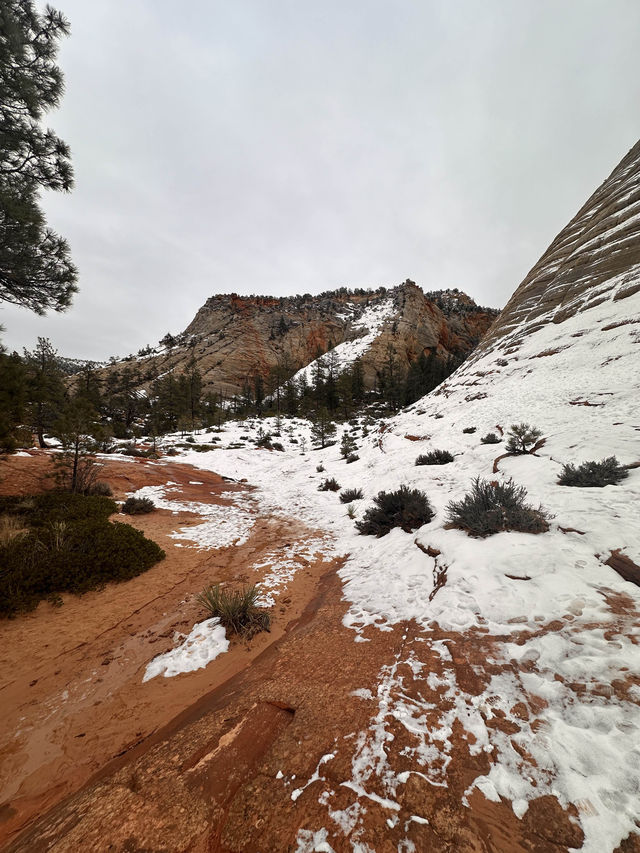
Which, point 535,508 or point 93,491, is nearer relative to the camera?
point 535,508

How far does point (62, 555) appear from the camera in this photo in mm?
4840

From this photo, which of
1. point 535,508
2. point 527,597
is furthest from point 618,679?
point 535,508

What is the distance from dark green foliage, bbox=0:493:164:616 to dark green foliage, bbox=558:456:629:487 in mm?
7503

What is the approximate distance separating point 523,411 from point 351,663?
1140cm

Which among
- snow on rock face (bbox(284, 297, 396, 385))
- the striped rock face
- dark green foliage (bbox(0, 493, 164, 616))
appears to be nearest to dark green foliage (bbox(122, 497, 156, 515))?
dark green foliage (bbox(0, 493, 164, 616))

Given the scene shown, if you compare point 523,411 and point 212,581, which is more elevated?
point 523,411

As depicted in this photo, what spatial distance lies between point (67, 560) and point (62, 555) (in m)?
0.13

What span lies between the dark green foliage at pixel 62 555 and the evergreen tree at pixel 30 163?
15.9 ft

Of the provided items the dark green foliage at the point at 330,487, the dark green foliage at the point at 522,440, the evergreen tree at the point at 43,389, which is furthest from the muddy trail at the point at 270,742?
the dark green foliage at the point at 330,487

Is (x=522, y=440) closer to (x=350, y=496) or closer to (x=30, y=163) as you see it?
(x=350, y=496)

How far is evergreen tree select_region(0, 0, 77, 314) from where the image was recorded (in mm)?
6086

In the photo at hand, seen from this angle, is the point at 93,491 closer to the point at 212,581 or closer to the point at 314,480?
the point at 212,581

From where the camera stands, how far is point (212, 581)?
16.7ft

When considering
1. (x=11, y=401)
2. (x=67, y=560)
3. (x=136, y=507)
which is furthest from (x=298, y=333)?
(x=67, y=560)
